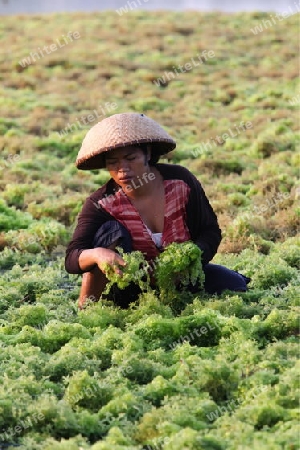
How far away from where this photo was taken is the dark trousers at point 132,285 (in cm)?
647

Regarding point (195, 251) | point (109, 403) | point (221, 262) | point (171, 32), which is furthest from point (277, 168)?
point (171, 32)

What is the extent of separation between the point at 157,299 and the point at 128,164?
1057 millimetres

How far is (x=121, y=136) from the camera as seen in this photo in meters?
6.29

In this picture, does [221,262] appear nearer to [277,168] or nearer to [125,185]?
[125,185]

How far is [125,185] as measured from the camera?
6469 mm

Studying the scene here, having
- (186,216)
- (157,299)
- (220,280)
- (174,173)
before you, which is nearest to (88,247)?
(157,299)

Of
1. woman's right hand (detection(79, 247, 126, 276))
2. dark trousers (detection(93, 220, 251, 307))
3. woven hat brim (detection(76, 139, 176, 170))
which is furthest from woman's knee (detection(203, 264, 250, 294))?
woven hat brim (detection(76, 139, 176, 170))

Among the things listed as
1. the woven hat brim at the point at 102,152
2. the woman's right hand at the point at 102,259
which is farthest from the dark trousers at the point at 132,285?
the woven hat brim at the point at 102,152

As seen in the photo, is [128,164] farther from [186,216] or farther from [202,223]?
[202,223]

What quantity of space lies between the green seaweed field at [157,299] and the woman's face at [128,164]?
3.02 feet

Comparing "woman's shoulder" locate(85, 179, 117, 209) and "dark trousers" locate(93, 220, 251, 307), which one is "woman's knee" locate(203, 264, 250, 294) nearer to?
"dark trousers" locate(93, 220, 251, 307)

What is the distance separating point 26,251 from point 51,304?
202cm

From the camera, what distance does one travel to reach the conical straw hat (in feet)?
20.6

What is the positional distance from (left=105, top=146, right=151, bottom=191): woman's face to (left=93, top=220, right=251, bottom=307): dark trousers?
36 centimetres
